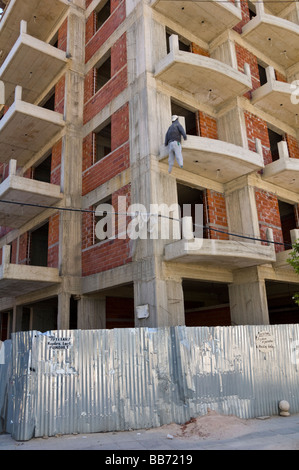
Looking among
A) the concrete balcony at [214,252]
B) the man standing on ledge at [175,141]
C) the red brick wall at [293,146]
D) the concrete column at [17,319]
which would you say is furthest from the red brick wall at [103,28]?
the concrete column at [17,319]

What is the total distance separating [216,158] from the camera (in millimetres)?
12000

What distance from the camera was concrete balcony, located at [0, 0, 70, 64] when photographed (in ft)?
55.0

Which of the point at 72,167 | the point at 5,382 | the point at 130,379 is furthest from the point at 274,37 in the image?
the point at 5,382

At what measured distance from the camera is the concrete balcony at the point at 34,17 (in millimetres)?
16750

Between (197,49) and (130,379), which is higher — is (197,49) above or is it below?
above

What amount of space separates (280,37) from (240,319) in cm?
1146

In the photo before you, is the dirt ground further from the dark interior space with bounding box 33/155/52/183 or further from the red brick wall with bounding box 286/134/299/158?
the dark interior space with bounding box 33/155/52/183

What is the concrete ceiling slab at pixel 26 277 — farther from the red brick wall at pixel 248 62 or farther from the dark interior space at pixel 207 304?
the red brick wall at pixel 248 62

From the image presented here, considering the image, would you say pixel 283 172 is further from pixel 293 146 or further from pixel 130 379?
pixel 130 379

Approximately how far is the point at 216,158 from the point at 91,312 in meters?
6.69

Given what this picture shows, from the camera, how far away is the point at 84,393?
→ 741 cm

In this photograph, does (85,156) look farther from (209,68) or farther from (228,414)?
(228,414)

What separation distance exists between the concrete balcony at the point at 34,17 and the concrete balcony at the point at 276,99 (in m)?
9.06
